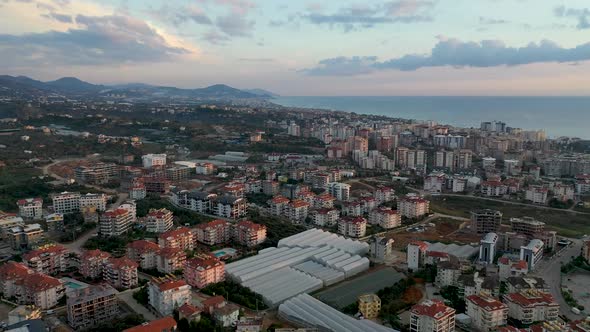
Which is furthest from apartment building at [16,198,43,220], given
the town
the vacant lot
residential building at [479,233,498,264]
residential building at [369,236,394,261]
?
residential building at [479,233,498,264]

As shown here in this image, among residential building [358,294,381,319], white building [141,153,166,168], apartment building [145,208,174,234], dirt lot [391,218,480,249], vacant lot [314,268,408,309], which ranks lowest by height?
dirt lot [391,218,480,249]

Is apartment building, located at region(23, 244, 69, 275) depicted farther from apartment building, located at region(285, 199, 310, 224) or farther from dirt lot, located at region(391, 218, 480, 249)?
dirt lot, located at region(391, 218, 480, 249)

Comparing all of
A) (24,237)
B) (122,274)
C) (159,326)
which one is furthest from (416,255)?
(24,237)

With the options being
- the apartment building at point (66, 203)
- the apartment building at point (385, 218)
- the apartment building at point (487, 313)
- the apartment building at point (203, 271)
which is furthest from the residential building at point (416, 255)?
the apartment building at point (66, 203)

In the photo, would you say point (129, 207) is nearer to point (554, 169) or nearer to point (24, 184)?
point (24, 184)

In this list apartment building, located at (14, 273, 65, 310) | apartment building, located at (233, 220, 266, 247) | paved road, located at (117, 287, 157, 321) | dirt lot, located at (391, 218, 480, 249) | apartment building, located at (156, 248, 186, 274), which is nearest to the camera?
paved road, located at (117, 287, 157, 321)

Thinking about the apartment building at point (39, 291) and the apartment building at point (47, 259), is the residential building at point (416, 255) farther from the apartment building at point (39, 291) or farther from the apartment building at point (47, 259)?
the apartment building at point (47, 259)
